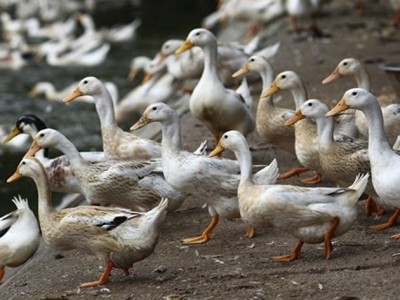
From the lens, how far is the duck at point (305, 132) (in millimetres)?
7938

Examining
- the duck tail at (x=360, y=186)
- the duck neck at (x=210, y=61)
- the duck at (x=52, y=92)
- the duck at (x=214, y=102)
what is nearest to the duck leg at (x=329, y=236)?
the duck tail at (x=360, y=186)

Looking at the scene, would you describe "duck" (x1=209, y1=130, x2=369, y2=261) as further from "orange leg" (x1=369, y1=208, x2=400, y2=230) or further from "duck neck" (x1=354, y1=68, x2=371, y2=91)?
"duck neck" (x1=354, y1=68, x2=371, y2=91)

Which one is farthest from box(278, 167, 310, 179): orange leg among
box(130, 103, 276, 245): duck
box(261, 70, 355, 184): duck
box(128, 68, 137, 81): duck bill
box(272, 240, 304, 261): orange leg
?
box(128, 68, 137, 81): duck bill

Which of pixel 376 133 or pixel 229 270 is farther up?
pixel 376 133

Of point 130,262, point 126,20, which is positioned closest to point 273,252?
point 130,262

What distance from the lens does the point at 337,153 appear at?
736 centimetres

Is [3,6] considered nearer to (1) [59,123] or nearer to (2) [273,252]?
(1) [59,123]

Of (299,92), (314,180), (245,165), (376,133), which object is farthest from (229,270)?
(299,92)

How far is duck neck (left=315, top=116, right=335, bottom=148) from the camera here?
7.48 m

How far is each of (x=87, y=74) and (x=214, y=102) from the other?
850 cm

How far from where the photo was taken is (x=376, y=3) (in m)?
19.2

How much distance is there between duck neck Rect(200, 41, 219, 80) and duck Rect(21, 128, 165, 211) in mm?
1949

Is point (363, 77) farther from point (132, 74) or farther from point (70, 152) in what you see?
point (132, 74)

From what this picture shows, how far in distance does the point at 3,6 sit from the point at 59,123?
14.1 metres
